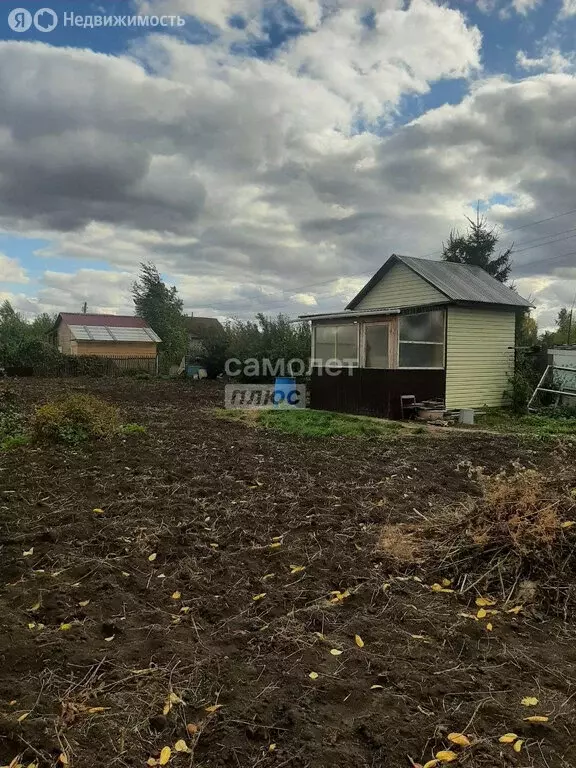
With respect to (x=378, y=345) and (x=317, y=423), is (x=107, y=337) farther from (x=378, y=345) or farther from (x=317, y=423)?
(x=317, y=423)

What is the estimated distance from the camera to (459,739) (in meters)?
2.09

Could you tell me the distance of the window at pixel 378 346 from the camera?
1289cm

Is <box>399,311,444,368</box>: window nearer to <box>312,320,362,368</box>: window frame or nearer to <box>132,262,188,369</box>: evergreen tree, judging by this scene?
<box>312,320,362,368</box>: window frame

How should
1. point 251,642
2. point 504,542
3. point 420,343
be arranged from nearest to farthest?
point 251,642 < point 504,542 < point 420,343

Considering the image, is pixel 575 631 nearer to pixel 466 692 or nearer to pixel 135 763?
pixel 466 692

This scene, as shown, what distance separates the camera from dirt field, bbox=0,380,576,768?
212 centimetres

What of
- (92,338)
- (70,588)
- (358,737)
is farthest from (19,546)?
(92,338)

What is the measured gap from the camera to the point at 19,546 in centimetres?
424

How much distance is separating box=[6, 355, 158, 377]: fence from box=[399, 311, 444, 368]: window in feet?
66.5

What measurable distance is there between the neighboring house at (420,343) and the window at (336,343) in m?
0.03

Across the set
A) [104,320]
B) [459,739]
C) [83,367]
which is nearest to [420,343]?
[459,739]

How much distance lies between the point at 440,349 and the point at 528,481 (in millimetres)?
8978

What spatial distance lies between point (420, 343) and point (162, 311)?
108 feet

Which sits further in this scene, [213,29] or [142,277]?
[142,277]
